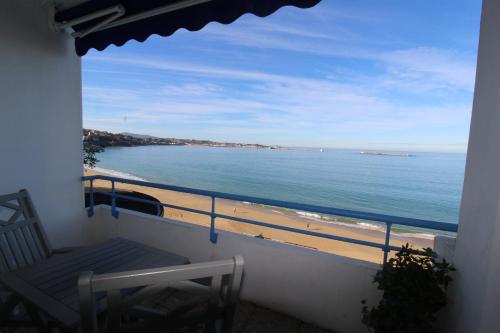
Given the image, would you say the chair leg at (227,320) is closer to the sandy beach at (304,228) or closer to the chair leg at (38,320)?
the chair leg at (38,320)

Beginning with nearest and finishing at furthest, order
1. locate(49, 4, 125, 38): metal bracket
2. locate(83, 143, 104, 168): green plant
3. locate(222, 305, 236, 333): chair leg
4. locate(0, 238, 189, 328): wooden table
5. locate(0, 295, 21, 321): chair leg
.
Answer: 1. locate(222, 305, 236, 333): chair leg
2. locate(0, 238, 189, 328): wooden table
3. locate(0, 295, 21, 321): chair leg
4. locate(49, 4, 125, 38): metal bracket
5. locate(83, 143, 104, 168): green plant

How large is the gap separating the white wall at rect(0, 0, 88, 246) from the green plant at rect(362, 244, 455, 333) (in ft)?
10.3

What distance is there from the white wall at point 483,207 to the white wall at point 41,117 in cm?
346

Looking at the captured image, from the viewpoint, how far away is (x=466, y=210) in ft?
4.66

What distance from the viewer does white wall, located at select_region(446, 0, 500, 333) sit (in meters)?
1.18

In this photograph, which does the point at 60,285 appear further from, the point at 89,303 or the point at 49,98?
the point at 49,98

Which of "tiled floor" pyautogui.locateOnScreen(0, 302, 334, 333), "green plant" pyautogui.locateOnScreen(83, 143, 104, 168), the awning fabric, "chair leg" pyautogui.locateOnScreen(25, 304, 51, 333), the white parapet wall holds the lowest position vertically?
"tiled floor" pyautogui.locateOnScreen(0, 302, 334, 333)

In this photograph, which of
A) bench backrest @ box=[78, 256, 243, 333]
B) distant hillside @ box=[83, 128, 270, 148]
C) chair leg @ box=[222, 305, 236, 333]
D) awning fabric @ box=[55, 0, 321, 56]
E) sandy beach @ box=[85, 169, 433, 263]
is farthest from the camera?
sandy beach @ box=[85, 169, 433, 263]

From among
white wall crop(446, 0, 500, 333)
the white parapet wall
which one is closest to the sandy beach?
the white parapet wall

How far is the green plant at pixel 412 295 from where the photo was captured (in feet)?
4.68

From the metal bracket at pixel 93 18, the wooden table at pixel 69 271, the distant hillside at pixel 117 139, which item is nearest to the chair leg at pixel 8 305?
the wooden table at pixel 69 271

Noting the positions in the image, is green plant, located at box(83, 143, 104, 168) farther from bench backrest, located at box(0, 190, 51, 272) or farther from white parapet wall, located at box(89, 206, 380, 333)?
bench backrest, located at box(0, 190, 51, 272)

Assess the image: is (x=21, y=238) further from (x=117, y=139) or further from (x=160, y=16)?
(x=117, y=139)

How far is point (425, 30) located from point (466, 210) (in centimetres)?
3436
